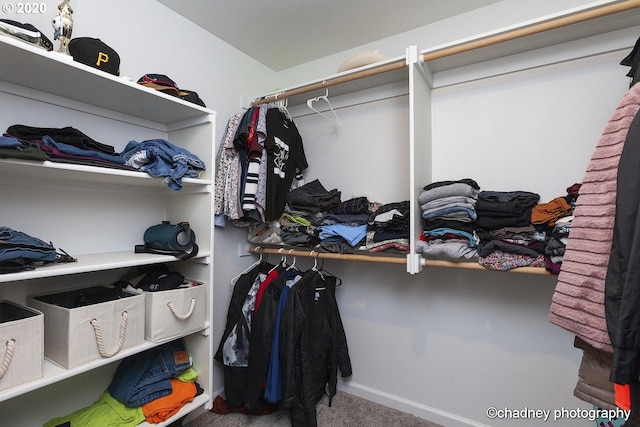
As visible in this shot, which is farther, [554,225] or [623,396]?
[554,225]

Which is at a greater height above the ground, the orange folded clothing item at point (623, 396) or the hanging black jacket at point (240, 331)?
the orange folded clothing item at point (623, 396)

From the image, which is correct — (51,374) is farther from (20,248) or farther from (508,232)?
(508,232)

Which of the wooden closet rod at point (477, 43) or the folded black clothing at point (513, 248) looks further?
the folded black clothing at point (513, 248)

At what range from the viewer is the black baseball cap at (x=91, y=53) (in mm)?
1161

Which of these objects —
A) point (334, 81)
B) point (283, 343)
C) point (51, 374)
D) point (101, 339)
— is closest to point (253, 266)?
point (283, 343)

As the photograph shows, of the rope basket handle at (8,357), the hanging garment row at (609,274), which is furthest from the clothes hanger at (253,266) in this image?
the hanging garment row at (609,274)

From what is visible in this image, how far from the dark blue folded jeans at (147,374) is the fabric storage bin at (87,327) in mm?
255

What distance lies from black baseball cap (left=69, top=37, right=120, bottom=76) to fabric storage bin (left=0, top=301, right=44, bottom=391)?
91 centimetres

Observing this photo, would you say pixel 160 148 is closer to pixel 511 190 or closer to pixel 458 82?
pixel 458 82

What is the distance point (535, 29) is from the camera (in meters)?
1.29

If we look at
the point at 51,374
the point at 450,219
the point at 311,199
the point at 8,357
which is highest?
the point at 311,199

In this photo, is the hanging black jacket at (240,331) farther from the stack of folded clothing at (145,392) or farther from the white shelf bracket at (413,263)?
the white shelf bracket at (413,263)

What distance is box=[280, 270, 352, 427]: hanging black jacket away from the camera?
1679mm

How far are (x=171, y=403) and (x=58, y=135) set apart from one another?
3.92 ft
